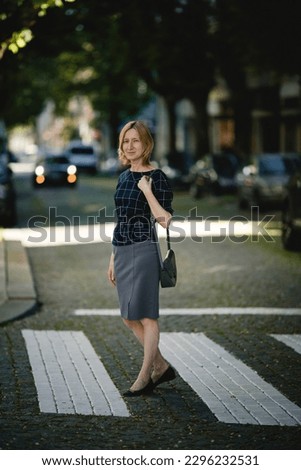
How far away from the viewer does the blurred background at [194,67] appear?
2350 centimetres

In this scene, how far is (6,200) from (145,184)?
18.6 m

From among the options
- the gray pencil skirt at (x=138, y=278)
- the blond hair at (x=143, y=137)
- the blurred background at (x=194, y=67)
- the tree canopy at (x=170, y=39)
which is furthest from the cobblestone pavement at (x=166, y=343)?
the tree canopy at (x=170, y=39)

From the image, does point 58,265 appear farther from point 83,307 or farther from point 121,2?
point 121,2

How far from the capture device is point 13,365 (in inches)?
367

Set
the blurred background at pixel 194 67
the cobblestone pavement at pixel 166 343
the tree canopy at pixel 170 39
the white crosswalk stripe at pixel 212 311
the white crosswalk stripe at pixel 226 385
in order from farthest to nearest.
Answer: the blurred background at pixel 194 67 < the tree canopy at pixel 170 39 < the white crosswalk stripe at pixel 212 311 < the white crosswalk stripe at pixel 226 385 < the cobblestone pavement at pixel 166 343

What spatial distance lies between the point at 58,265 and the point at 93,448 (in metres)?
11.2

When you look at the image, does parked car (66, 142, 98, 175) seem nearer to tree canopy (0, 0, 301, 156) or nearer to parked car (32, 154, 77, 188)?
tree canopy (0, 0, 301, 156)

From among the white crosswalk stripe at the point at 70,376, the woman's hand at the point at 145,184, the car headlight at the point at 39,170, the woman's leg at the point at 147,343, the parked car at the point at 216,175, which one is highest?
the woman's hand at the point at 145,184

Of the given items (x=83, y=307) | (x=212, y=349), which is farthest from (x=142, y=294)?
(x=83, y=307)

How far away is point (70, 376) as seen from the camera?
8828mm

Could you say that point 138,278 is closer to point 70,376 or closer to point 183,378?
point 183,378

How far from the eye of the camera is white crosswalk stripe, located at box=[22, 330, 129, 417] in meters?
7.71

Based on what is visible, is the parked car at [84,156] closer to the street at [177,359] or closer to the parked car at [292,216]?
Result: the parked car at [292,216]

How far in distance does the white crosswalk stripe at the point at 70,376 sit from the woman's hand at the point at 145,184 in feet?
4.69
